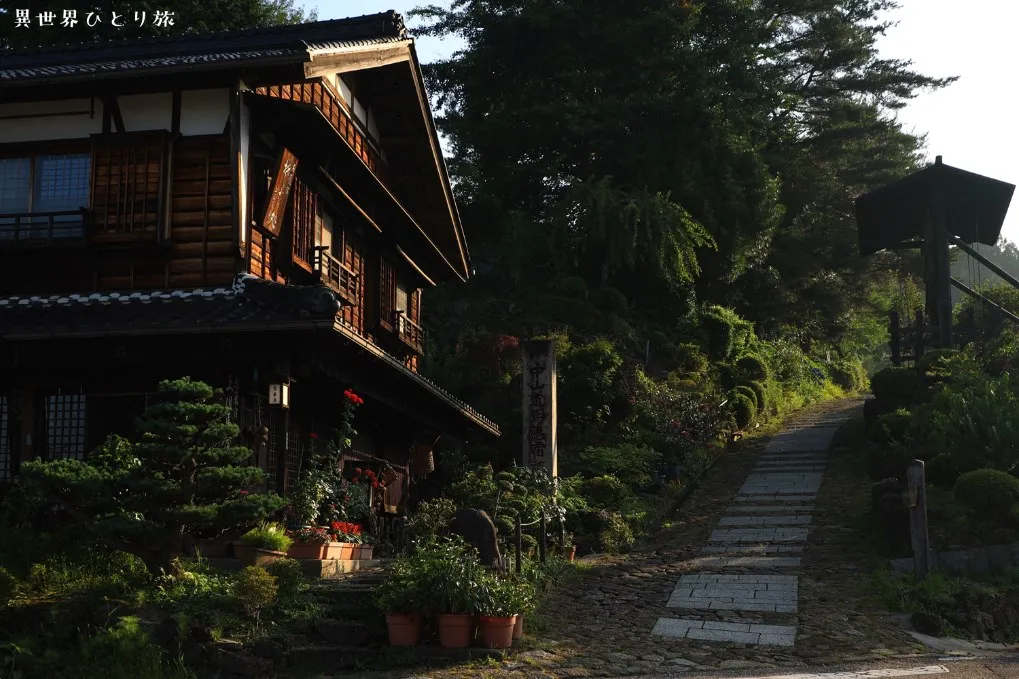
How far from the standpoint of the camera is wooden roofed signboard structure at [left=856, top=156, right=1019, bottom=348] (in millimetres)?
27094

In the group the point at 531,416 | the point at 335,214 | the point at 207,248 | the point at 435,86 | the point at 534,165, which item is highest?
the point at 435,86

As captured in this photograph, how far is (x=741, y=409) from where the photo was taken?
93.2 feet

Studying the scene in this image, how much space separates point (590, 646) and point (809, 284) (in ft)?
93.2

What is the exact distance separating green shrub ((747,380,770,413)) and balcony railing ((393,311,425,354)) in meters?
10.9

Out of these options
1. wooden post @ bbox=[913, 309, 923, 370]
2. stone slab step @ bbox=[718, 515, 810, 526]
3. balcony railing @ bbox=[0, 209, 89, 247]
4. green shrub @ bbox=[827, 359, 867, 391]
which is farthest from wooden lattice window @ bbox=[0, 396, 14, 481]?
green shrub @ bbox=[827, 359, 867, 391]

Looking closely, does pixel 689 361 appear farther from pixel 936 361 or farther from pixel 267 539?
pixel 267 539

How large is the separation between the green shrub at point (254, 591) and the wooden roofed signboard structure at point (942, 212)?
21922mm

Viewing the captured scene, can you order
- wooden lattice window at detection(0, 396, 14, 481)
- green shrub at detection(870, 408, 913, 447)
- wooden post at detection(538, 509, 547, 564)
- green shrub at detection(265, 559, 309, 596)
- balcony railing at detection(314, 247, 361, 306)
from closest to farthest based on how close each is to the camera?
green shrub at detection(265, 559, 309, 596) < wooden lattice window at detection(0, 396, 14, 481) < wooden post at detection(538, 509, 547, 564) < balcony railing at detection(314, 247, 361, 306) < green shrub at detection(870, 408, 913, 447)

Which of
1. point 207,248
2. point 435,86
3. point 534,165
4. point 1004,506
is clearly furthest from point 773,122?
point 207,248

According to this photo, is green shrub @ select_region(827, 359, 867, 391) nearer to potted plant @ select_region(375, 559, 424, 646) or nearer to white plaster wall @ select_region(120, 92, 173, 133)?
white plaster wall @ select_region(120, 92, 173, 133)

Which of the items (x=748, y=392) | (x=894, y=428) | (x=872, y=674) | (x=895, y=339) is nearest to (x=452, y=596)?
(x=872, y=674)

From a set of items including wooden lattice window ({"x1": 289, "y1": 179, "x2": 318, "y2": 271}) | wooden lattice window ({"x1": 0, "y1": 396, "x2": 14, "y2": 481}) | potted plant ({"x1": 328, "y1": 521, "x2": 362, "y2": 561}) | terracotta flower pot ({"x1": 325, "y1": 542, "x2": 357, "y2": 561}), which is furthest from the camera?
wooden lattice window ({"x1": 289, "y1": 179, "x2": 318, "y2": 271})

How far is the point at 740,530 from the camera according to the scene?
18.3 metres

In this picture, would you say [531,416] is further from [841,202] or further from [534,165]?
[841,202]
